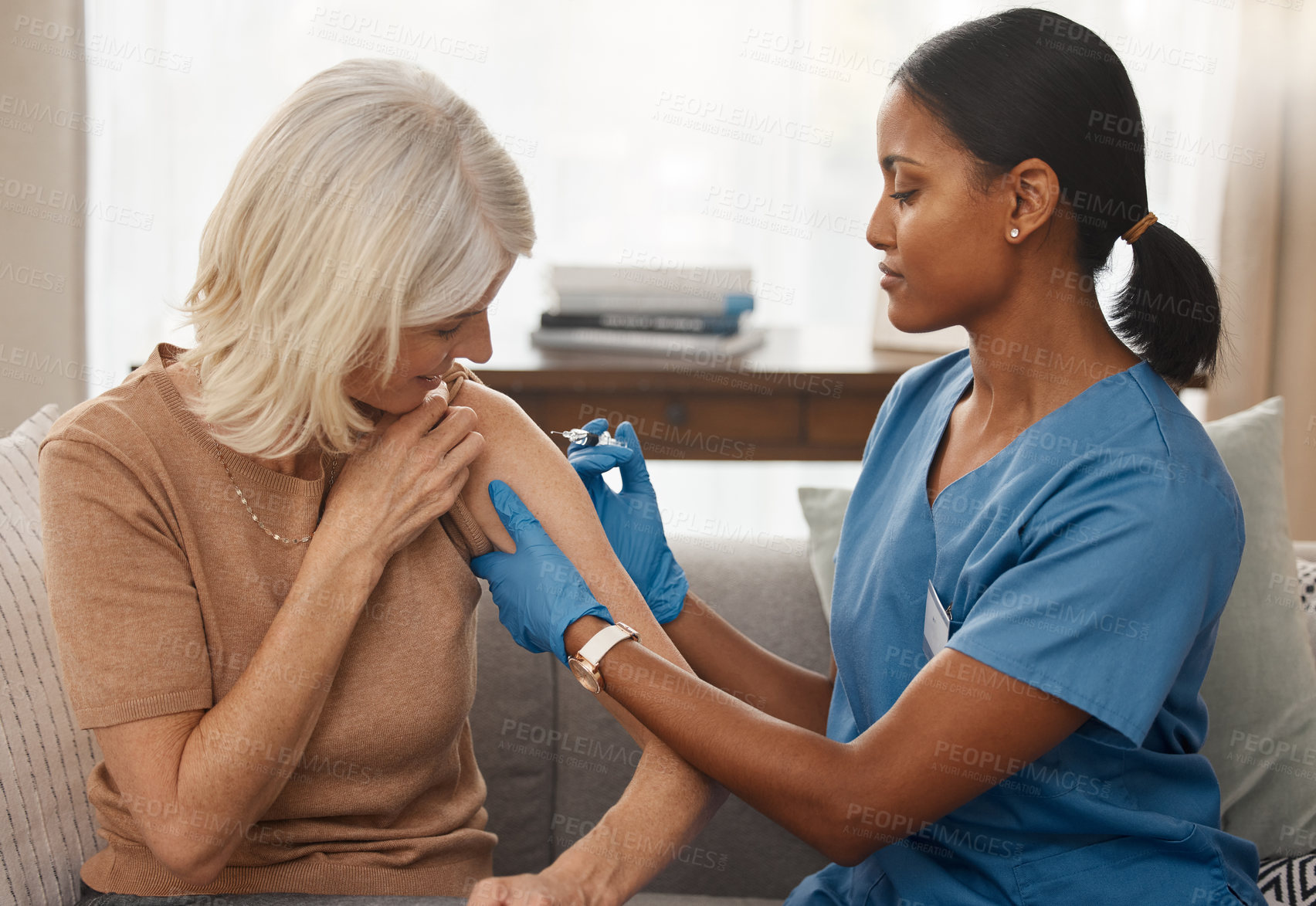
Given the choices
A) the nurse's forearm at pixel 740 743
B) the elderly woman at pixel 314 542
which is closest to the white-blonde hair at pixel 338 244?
the elderly woman at pixel 314 542

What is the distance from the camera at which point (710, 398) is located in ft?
6.81

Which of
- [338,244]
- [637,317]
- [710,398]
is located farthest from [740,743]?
[637,317]

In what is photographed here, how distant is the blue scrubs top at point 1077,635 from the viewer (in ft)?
3.15

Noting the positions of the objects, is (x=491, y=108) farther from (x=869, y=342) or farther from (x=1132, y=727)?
(x=1132, y=727)

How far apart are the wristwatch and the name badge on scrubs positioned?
31cm

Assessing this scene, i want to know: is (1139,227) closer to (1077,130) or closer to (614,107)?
(1077,130)

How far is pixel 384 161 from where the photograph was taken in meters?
0.98

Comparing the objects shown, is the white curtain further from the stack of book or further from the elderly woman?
the elderly woman

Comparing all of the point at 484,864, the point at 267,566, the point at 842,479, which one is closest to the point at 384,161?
the point at 267,566

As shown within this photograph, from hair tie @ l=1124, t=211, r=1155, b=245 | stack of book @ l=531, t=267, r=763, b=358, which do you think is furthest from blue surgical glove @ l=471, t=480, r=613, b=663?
stack of book @ l=531, t=267, r=763, b=358

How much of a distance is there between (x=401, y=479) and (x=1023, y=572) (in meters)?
0.61

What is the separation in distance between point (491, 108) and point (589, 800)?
6.90ft

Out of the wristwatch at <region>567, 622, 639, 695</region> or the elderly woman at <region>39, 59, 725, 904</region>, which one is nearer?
the elderly woman at <region>39, 59, 725, 904</region>

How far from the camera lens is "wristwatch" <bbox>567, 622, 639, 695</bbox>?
3.51ft
